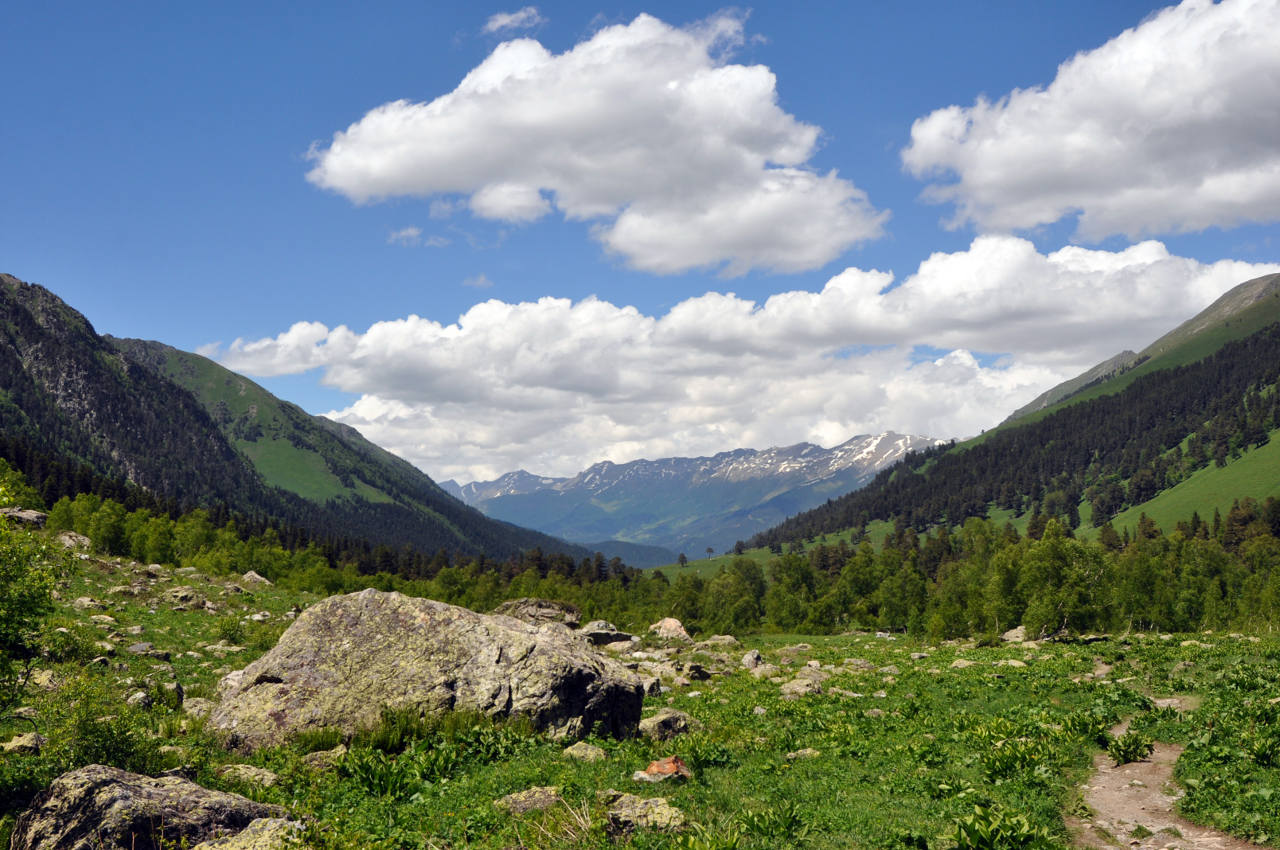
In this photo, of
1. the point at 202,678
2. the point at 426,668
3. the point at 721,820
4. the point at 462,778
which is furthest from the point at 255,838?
the point at 202,678

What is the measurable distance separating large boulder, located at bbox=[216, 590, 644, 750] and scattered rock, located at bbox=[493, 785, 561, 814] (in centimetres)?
650

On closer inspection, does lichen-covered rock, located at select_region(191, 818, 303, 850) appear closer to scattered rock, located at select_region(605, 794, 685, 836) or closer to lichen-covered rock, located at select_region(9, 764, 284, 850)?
lichen-covered rock, located at select_region(9, 764, 284, 850)

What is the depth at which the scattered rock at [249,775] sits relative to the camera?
683 inches

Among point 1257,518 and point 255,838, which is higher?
point 255,838

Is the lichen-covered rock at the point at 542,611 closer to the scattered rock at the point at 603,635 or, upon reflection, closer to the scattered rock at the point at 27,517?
the scattered rock at the point at 603,635

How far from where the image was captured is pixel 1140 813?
51.6ft

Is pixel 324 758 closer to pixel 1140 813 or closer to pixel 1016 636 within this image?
pixel 1140 813

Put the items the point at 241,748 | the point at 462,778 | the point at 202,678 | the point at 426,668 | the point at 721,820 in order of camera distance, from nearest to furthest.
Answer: the point at 721,820 → the point at 462,778 → the point at 241,748 → the point at 426,668 → the point at 202,678

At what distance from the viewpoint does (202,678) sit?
3112 cm

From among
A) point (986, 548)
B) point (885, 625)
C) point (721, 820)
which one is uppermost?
point (721, 820)

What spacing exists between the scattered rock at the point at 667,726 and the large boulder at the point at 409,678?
0.74 meters

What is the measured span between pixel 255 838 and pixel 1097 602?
89.1 metres

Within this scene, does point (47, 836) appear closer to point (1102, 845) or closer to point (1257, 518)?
point (1102, 845)

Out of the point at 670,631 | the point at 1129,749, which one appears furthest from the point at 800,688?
the point at 670,631
